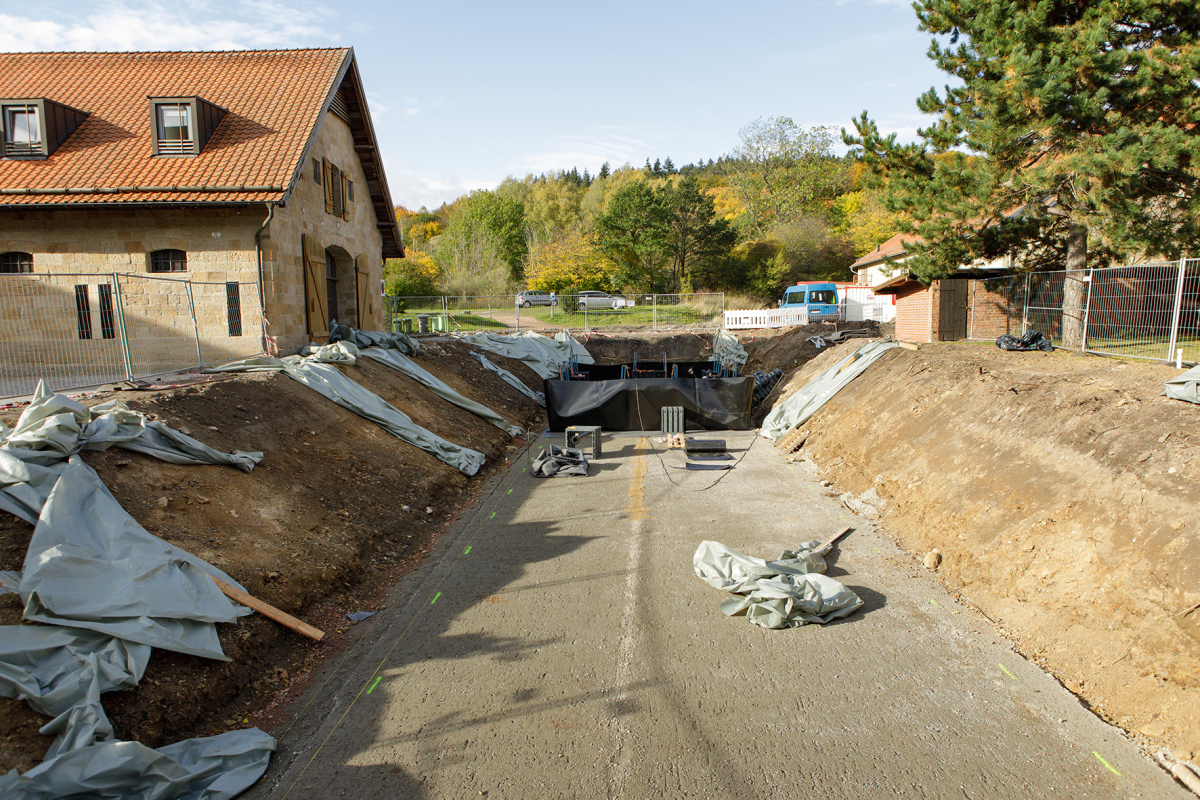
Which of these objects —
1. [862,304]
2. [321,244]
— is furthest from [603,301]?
[321,244]

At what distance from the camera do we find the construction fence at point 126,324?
1223 cm

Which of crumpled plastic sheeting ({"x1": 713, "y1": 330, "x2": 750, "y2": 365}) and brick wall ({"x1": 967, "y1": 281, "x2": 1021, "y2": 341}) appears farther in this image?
crumpled plastic sheeting ({"x1": 713, "y1": 330, "x2": 750, "y2": 365})

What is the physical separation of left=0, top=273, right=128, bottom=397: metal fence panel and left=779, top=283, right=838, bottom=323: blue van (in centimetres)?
2947

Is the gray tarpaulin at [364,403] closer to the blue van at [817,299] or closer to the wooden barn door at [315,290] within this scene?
the wooden barn door at [315,290]

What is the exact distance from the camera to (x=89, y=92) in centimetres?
1805

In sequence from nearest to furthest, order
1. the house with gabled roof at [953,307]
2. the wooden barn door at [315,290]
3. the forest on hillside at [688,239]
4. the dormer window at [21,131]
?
the dormer window at [21,131] < the wooden barn door at [315,290] < the house with gabled roof at [953,307] < the forest on hillside at [688,239]

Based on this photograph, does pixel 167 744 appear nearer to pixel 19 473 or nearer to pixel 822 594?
pixel 19 473

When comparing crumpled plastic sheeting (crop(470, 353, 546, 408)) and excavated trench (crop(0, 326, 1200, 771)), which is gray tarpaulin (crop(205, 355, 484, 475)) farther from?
crumpled plastic sheeting (crop(470, 353, 546, 408))

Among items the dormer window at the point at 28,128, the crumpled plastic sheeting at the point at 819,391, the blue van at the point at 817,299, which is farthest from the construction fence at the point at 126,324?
the blue van at the point at 817,299

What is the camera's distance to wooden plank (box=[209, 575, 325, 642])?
548cm

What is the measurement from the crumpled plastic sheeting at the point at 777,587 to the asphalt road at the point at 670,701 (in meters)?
0.15

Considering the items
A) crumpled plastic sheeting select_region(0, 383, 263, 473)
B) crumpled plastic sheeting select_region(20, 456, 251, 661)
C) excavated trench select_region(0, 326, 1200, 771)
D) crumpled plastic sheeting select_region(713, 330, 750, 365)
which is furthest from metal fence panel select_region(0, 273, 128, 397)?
crumpled plastic sheeting select_region(713, 330, 750, 365)

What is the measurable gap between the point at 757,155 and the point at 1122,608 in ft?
201

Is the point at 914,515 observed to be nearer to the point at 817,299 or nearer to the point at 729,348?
the point at 729,348
